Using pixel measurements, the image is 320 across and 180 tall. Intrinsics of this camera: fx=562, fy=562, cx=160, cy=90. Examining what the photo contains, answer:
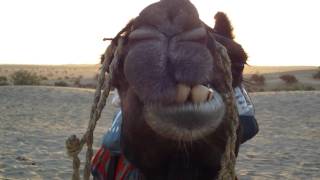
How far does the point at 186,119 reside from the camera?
5.07 feet

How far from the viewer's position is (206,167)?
1.84m

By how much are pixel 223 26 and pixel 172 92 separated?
2.29 ft

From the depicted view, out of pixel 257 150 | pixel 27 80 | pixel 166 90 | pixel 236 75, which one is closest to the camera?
pixel 166 90

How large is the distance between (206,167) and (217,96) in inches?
10.6

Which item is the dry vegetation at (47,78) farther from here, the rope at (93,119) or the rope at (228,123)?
the rope at (228,123)

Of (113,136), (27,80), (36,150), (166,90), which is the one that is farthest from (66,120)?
(27,80)

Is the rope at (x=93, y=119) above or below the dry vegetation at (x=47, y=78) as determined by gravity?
above

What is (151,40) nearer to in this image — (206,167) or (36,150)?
(206,167)

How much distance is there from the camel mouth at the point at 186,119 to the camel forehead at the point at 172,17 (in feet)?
0.69

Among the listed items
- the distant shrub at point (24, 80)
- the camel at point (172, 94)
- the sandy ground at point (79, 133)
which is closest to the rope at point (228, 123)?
the camel at point (172, 94)

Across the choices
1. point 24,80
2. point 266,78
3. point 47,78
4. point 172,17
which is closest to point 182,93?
point 172,17

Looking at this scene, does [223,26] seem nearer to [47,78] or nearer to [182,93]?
[182,93]

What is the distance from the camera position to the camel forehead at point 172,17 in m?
1.60

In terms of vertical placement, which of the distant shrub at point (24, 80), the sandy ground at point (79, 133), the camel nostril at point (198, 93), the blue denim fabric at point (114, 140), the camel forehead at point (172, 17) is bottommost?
the distant shrub at point (24, 80)
